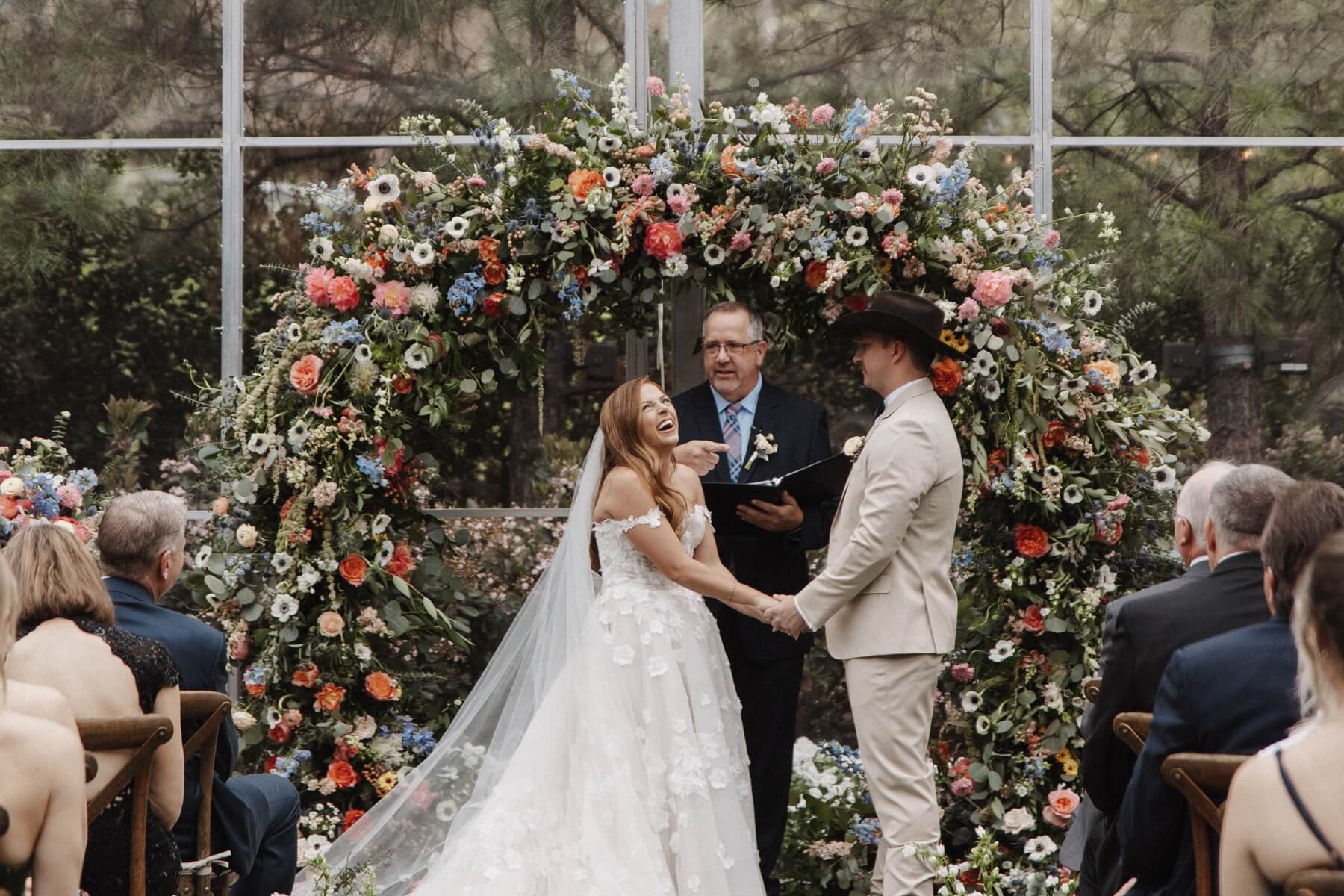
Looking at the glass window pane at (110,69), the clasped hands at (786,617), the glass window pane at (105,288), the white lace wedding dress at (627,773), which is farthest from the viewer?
the glass window pane at (110,69)

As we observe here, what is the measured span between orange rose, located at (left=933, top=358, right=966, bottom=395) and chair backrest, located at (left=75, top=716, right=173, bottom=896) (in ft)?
9.05

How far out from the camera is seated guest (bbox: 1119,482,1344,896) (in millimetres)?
2555

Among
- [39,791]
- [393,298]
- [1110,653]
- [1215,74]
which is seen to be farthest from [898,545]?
[1215,74]

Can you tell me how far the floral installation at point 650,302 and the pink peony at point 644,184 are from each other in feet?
0.03

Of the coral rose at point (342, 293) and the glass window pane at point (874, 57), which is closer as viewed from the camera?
the coral rose at point (342, 293)

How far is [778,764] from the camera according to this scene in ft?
16.1

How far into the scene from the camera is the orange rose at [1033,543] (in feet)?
16.0

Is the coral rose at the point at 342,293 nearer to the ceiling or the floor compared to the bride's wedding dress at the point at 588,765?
nearer to the ceiling

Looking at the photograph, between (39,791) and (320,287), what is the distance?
2778 mm

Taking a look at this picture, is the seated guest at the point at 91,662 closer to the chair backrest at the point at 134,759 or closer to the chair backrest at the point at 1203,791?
the chair backrest at the point at 134,759

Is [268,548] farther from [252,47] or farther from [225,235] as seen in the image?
[252,47]

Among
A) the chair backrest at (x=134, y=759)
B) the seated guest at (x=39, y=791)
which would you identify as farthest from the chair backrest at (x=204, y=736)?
the seated guest at (x=39, y=791)

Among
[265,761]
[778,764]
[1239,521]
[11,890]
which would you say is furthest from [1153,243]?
[11,890]

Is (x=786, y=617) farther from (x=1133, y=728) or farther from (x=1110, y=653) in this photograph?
(x=1133, y=728)
